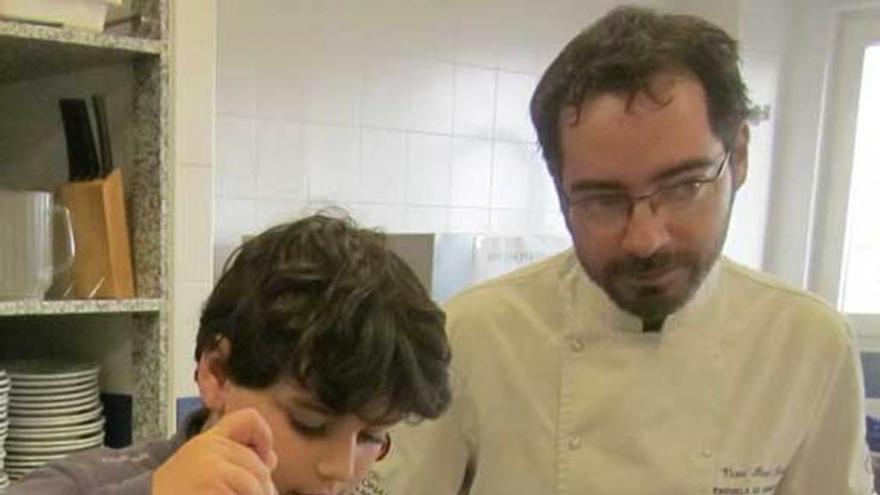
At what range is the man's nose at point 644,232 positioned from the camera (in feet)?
3.14

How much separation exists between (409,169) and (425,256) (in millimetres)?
632

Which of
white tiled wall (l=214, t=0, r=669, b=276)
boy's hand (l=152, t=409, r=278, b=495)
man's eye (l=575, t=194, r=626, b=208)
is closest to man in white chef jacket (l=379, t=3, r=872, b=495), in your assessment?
man's eye (l=575, t=194, r=626, b=208)

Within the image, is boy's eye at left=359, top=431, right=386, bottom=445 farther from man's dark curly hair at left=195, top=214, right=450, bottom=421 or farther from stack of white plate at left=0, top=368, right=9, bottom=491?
stack of white plate at left=0, top=368, right=9, bottom=491

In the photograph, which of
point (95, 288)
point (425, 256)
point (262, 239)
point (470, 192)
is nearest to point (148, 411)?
point (95, 288)

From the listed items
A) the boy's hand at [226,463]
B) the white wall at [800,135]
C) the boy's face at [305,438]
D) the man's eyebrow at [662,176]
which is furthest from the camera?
the white wall at [800,135]

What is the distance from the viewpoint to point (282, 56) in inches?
93.9

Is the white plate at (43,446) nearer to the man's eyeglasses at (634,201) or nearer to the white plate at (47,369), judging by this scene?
the white plate at (47,369)

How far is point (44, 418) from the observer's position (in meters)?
1.41

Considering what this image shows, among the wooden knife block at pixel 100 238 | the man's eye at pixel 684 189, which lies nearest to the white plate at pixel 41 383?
the wooden knife block at pixel 100 238

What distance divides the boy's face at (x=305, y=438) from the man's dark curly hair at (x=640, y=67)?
0.43 m

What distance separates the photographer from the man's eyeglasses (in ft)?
3.17

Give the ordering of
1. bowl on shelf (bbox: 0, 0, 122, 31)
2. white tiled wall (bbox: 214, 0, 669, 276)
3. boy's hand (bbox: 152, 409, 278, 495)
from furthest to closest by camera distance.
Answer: white tiled wall (bbox: 214, 0, 669, 276)
bowl on shelf (bbox: 0, 0, 122, 31)
boy's hand (bbox: 152, 409, 278, 495)

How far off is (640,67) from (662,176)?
121 mm

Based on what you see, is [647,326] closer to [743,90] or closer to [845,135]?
[743,90]
